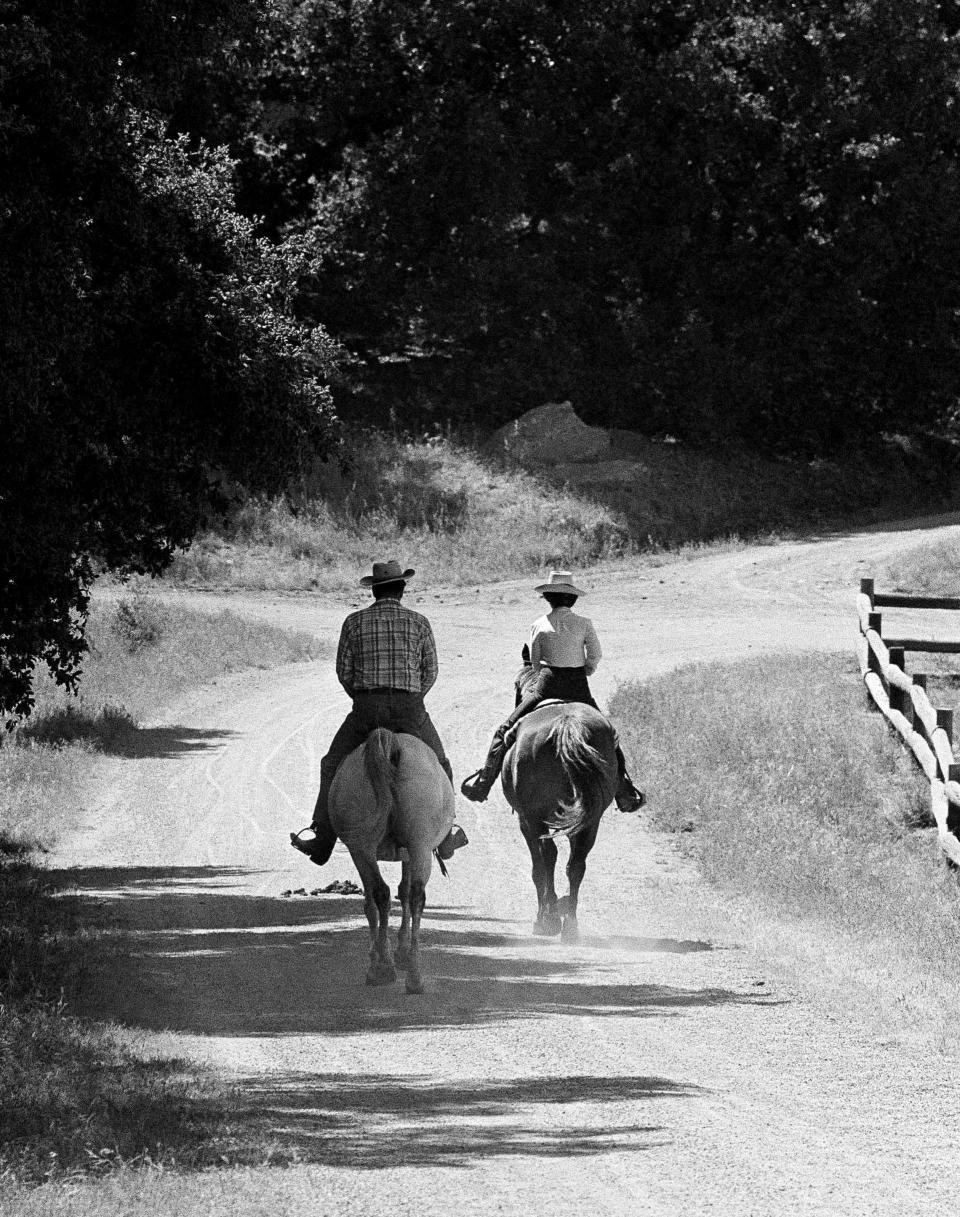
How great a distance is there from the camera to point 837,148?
47.4m

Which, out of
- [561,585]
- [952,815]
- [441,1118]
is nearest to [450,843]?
[561,585]

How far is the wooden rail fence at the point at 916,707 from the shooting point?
17.2 metres

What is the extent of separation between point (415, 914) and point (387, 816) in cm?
67

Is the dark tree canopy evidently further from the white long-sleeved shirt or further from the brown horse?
the brown horse

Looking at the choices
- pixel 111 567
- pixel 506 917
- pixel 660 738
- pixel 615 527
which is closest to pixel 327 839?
pixel 506 917

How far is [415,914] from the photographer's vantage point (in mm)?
12047

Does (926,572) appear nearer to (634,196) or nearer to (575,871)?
(634,196)

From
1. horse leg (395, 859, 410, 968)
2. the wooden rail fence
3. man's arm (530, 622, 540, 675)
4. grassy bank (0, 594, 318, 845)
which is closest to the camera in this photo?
horse leg (395, 859, 410, 968)

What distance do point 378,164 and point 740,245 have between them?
33.0 feet

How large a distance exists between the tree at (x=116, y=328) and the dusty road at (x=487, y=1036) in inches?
113

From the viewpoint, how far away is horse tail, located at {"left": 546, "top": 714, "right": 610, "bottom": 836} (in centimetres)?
1393

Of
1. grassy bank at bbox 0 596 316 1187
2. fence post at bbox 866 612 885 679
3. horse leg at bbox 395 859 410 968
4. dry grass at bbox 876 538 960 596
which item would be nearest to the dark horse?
horse leg at bbox 395 859 410 968

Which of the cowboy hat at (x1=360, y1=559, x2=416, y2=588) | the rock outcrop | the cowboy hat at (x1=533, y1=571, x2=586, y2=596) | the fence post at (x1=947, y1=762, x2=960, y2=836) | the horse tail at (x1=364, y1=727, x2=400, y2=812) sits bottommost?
the fence post at (x1=947, y1=762, x2=960, y2=836)

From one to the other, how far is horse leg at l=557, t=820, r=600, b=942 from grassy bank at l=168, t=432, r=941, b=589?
26.1 metres
